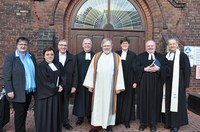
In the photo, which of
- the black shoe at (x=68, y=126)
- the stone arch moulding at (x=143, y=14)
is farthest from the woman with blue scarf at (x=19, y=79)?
the stone arch moulding at (x=143, y=14)

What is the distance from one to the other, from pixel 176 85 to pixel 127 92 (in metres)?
1.13

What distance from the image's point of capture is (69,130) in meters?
5.68

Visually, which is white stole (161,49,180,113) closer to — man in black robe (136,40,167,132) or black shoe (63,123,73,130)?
man in black robe (136,40,167,132)

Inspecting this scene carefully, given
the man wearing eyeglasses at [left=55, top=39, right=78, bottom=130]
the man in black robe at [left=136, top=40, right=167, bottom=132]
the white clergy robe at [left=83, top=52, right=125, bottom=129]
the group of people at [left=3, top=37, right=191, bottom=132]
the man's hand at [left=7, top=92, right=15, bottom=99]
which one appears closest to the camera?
the man's hand at [left=7, top=92, right=15, bottom=99]

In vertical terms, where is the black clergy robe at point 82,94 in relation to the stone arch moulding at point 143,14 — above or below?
below

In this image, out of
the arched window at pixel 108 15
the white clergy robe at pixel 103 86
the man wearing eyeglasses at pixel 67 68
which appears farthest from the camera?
the arched window at pixel 108 15

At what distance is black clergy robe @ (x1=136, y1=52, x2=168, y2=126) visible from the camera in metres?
5.65

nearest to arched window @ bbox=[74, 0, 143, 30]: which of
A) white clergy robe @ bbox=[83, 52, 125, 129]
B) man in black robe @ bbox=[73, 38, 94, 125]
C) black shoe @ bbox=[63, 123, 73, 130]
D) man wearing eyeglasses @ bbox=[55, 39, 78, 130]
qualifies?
man in black robe @ bbox=[73, 38, 94, 125]

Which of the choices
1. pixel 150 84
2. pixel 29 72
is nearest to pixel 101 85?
pixel 150 84

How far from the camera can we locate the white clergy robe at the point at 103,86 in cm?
541

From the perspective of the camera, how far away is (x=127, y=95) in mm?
5945

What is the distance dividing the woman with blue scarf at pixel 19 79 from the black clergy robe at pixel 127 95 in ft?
6.81

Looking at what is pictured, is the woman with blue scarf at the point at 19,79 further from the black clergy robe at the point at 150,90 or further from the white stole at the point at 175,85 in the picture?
the white stole at the point at 175,85

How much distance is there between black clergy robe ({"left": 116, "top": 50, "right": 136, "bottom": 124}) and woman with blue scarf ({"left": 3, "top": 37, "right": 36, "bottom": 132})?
2.07 m
